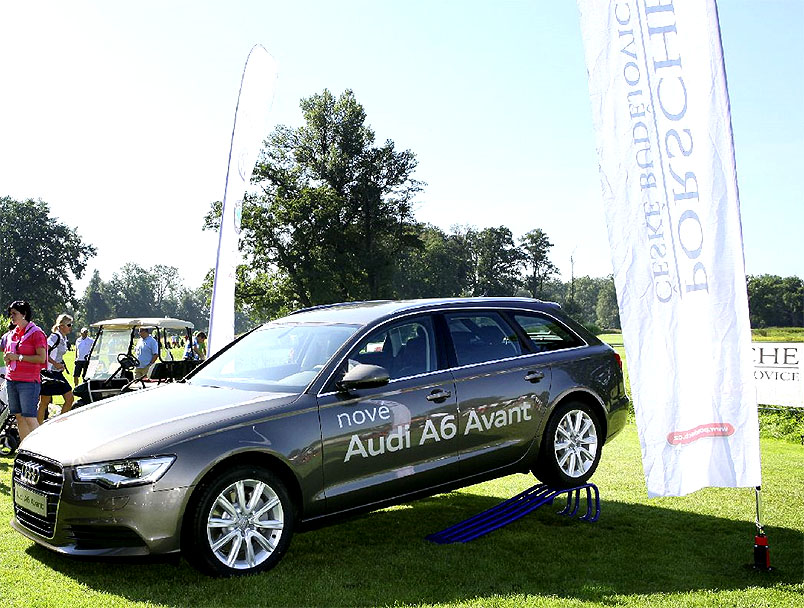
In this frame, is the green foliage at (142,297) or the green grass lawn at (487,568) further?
the green foliage at (142,297)

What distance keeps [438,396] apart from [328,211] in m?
46.2

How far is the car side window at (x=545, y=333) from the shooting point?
23.7ft

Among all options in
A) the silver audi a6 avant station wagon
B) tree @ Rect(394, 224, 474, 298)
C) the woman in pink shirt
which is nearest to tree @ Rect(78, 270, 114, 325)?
tree @ Rect(394, 224, 474, 298)

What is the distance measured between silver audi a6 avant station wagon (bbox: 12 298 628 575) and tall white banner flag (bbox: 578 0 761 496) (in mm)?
1464

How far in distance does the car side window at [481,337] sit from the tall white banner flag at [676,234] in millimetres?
1450

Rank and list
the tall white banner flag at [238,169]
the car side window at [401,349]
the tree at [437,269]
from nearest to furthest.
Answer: the car side window at [401,349] < the tall white banner flag at [238,169] < the tree at [437,269]

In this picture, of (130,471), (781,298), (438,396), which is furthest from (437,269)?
(130,471)

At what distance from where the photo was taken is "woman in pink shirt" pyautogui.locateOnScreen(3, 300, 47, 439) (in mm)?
8742

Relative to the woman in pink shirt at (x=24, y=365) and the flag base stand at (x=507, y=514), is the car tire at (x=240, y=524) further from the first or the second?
the woman in pink shirt at (x=24, y=365)

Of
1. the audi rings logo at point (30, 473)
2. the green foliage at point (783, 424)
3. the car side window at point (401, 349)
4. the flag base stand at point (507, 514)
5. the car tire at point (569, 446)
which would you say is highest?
the car side window at point (401, 349)

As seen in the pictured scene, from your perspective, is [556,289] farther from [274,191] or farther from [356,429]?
[356,429]

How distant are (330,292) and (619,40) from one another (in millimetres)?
44264

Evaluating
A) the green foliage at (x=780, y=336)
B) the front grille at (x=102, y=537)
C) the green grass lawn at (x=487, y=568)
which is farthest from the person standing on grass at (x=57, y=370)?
the green foliage at (x=780, y=336)

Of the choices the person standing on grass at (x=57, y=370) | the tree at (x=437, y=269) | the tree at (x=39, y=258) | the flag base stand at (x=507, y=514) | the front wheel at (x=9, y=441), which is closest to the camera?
the flag base stand at (x=507, y=514)
